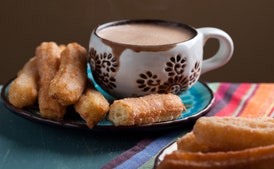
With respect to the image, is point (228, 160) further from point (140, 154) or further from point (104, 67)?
point (104, 67)

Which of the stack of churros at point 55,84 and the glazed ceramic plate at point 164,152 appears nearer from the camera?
the glazed ceramic plate at point 164,152

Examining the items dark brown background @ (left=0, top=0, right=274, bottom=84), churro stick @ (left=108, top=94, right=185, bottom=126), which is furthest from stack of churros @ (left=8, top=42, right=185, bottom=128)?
dark brown background @ (left=0, top=0, right=274, bottom=84)

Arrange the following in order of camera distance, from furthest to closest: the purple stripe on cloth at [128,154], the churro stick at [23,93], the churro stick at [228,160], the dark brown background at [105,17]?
the dark brown background at [105,17] < the churro stick at [23,93] < the purple stripe on cloth at [128,154] < the churro stick at [228,160]

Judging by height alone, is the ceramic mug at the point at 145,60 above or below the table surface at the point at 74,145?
above

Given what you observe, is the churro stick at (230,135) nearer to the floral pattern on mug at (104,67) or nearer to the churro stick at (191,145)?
the churro stick at (191,145)

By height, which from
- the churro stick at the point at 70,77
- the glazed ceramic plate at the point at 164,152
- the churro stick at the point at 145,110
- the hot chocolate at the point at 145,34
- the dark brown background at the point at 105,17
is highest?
the hot chocolate at the point at 145,34

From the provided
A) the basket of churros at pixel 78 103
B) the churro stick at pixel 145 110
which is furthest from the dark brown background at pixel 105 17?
the churro stick at pixel 145 110

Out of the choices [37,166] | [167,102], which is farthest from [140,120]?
[37,166]
